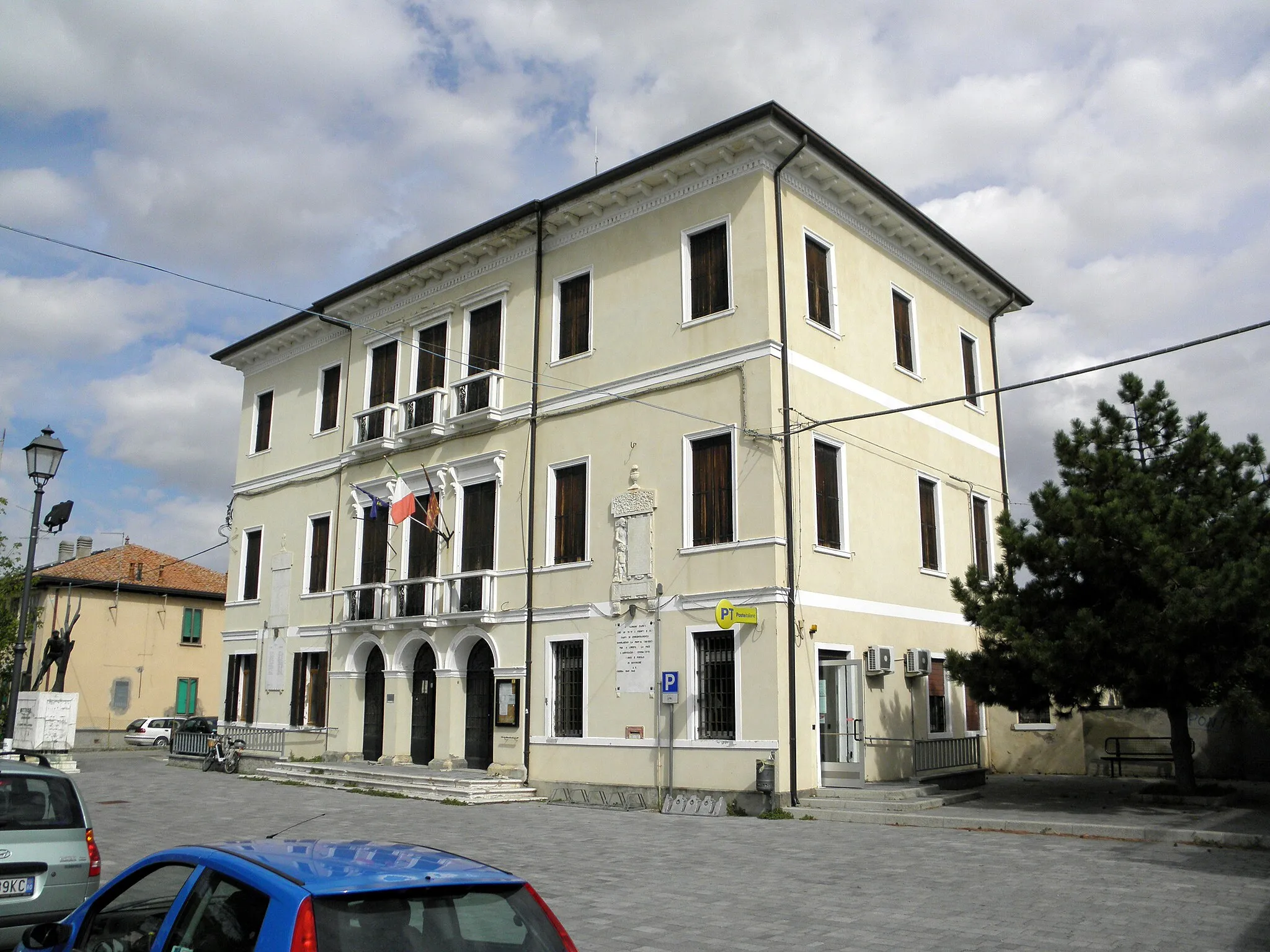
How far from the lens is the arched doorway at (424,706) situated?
24.0 m

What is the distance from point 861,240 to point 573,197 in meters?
6.08

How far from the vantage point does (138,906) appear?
4648 mm

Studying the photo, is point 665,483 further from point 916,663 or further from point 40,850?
point 40,850

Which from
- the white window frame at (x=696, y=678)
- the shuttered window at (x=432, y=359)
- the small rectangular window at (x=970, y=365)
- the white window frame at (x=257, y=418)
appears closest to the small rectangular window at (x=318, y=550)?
the white window frame at (x=257, y=418)

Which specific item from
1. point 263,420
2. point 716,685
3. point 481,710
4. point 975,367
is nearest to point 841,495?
point 716,685

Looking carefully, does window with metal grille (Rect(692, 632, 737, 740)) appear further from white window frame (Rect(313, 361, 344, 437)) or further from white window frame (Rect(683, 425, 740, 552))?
white window frame (Rect(313, 361, 344, 437))

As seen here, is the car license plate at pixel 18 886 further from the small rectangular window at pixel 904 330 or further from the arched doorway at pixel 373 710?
the small rectangular window at pixel 904 330

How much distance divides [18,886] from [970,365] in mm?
22875

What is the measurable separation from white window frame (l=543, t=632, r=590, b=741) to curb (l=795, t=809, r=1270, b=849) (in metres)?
4.94

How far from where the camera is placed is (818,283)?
20547mm

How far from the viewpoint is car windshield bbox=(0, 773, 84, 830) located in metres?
8.00

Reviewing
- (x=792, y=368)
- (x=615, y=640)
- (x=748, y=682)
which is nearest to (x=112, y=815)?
(x=615, y=640)

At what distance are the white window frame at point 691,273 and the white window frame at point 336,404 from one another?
1187 cm

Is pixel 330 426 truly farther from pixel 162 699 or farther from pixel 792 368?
pixel 162 699
